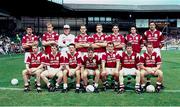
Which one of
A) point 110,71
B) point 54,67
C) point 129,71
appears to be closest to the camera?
point 129,71

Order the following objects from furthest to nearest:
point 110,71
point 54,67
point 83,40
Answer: point 83,40
point 54,67
point 110,71

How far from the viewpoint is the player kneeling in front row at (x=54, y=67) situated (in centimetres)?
1164

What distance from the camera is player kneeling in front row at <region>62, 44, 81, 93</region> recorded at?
11.5m

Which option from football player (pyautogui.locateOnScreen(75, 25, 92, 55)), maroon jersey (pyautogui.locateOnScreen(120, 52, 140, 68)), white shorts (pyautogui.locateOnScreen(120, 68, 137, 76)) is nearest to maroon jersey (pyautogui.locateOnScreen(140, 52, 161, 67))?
maroon jersey (pyautogui.locateOnScreen(120, 52, 140, 68))

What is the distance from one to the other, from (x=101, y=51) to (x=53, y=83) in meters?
1.87

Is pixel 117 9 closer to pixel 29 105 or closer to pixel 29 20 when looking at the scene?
pixel 29 20

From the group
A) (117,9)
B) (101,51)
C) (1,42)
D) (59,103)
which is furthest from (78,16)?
(59,103)

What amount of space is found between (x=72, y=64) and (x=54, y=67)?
560 millimetres

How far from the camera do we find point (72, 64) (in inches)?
470

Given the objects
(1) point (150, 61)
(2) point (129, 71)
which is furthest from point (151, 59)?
(2) point (129, 71)

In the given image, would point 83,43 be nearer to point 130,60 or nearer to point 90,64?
point 90,64

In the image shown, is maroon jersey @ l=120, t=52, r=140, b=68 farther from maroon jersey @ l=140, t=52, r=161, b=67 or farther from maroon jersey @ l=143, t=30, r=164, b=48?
maroon jersey @ l=143, t=30, r=164, b=48

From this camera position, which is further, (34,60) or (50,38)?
(50,38)

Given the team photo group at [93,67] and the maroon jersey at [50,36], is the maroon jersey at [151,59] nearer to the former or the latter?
the team photo group at [93,67]
